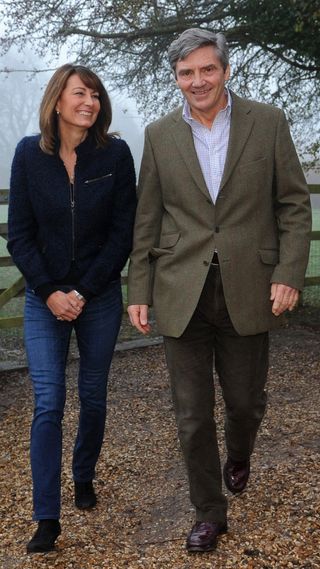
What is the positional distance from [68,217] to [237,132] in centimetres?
79

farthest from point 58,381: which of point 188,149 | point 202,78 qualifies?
point 202,78

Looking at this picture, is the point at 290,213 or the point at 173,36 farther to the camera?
the point at 173,36

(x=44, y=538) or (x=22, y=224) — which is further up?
(x=22, y=224)

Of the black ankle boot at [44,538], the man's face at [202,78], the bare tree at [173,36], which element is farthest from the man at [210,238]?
the bare tree at [173,36]

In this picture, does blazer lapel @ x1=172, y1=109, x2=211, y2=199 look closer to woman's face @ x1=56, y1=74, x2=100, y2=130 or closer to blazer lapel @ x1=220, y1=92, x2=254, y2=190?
blazer lapel @ x1=220, y1=92, x2=254, y2=190

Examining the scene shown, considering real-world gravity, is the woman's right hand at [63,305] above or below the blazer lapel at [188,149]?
below

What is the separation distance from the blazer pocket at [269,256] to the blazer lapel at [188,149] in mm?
332

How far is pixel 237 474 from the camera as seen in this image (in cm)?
363

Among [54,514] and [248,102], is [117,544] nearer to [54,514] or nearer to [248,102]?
[54,514]

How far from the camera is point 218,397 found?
571 cm

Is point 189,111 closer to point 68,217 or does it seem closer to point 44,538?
point 68,217

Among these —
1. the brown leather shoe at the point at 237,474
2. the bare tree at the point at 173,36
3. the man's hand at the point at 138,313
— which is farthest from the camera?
the bare tree at the point at 173,36

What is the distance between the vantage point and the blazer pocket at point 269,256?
312 centimetres

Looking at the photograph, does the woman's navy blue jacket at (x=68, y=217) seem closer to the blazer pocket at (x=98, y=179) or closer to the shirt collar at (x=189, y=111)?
the blazer pocket at (x=98, y=179)
